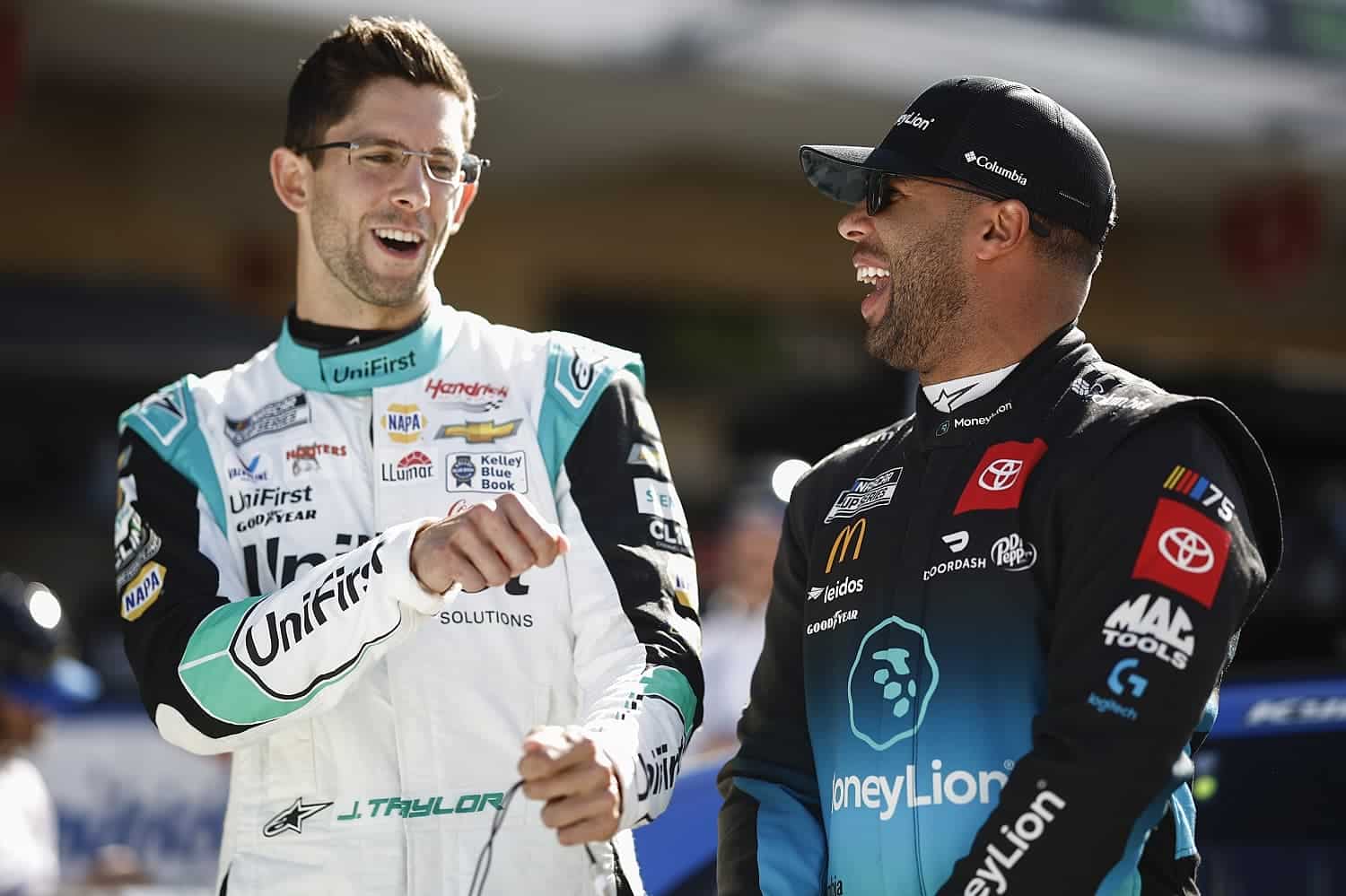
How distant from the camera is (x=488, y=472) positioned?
9.27 feet

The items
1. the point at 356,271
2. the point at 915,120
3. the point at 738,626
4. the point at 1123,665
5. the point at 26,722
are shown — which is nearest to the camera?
the point at 1123,665

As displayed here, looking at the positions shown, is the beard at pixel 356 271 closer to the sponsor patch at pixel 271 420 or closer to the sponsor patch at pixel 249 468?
the sponsor patch at pixel 271 420

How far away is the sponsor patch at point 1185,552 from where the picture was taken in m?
2.12

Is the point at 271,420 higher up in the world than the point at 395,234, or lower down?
lower down

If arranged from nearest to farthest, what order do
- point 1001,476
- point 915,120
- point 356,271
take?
Answer: 1. point 1001,476
2. point 915,120
3. point 356,271

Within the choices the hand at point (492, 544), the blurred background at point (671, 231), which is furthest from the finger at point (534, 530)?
the blurred background at point (671, 231)

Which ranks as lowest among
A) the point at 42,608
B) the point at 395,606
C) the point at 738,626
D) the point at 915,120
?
the point at 738,626

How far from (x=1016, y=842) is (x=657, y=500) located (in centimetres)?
93

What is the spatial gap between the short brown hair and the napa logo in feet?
4.05

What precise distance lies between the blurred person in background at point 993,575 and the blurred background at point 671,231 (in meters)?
1.02

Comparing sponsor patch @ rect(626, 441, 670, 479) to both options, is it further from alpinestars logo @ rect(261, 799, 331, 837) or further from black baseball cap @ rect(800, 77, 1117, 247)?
alpinestars logo @ rect(261, 799, 331, 837)

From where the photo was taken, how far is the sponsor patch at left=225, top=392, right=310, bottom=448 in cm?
290

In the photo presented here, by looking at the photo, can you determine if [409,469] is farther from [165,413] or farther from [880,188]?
[880,188]

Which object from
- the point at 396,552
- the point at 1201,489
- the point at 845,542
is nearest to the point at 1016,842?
the point at 1201,489
